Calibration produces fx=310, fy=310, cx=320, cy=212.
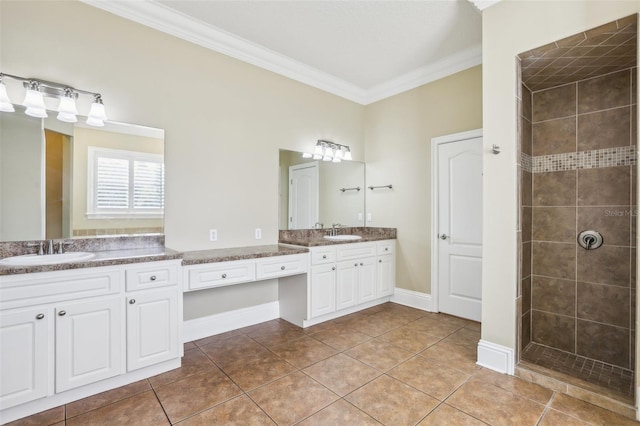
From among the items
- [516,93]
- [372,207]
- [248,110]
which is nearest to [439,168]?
[372,207]

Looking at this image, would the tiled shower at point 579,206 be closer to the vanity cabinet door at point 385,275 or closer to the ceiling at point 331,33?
the ceiling at point 331,33

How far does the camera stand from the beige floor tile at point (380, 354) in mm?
2432

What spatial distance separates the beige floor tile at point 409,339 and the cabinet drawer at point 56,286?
2.27 m

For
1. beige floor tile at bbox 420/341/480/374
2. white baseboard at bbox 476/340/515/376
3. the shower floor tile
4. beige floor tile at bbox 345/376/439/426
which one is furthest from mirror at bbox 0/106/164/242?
the shower floor tile

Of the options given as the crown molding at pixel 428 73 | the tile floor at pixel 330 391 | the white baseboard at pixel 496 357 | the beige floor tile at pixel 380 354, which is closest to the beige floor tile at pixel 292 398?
the tile floor at pixel 330 391

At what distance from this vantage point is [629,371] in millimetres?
2256

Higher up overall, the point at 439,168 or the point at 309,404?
the point at 439,168

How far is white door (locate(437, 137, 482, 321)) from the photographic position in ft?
10.9

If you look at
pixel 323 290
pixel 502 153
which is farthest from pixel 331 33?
pixel 323 290

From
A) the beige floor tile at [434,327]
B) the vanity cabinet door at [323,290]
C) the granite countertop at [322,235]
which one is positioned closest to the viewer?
the beige floor tile at [434,327]

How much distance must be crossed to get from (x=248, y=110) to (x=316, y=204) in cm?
136

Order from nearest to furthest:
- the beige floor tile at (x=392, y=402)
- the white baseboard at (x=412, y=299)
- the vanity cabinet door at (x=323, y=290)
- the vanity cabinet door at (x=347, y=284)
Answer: the beige floor tile at (x=392, y=402)
the vanity cabinet door at (x=323, y=290)
the vanity cabinet door at (x=347, y=284)
the white baseboard at (x=412, y=299)

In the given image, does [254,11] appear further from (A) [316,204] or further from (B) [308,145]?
(A) [316,204]

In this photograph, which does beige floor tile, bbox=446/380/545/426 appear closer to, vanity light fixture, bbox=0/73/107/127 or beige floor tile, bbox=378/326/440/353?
beige floor tile, bbox=378/326/440/353
